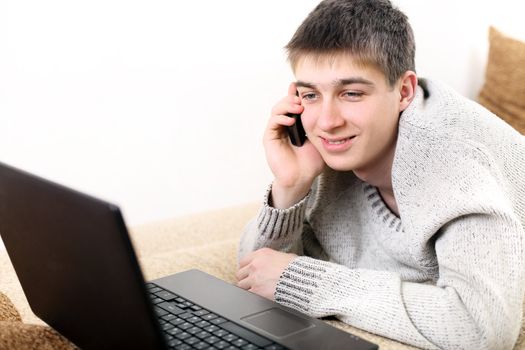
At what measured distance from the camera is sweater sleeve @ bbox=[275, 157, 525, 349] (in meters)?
0.94

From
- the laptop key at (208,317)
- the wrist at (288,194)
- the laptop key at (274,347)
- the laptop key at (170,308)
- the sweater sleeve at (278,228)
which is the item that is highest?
the wrist at (288,194)

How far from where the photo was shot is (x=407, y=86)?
125 cm

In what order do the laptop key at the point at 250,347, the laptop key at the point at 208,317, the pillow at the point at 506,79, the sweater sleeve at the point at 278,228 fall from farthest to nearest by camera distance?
1. the pillow at the point at 506,79
2. the sweater sleeve at the point at 278,228
3. the laptop key at the point at 208,317
4. the laptop key at the point at 250,347

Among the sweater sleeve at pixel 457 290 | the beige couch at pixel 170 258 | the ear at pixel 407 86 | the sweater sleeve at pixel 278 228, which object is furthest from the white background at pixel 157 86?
the sweater sleeve at pixel 457 290

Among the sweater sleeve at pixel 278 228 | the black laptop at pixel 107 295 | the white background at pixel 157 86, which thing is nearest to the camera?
the black laptop at pixel 107 295

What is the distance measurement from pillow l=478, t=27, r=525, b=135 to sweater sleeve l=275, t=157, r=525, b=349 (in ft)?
3.28

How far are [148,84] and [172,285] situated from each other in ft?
3.36

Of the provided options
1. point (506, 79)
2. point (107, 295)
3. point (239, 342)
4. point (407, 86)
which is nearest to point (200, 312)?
point (239, 342)

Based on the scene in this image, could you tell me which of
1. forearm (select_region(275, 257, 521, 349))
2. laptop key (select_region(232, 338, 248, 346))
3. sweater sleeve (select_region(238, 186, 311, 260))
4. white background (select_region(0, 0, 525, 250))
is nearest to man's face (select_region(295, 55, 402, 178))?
sweater sleeve (select_region(238, 186, 311, 260))

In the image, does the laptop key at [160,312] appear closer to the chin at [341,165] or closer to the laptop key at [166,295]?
the laptop key at [166,295]

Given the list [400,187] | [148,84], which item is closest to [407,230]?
[400,187]

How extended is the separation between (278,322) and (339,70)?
45 centimetres

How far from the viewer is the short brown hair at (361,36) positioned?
46.5 inches

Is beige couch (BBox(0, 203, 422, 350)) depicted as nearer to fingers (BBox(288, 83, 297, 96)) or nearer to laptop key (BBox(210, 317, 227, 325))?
laptop key (BBox(210, 317, 227, 325))
